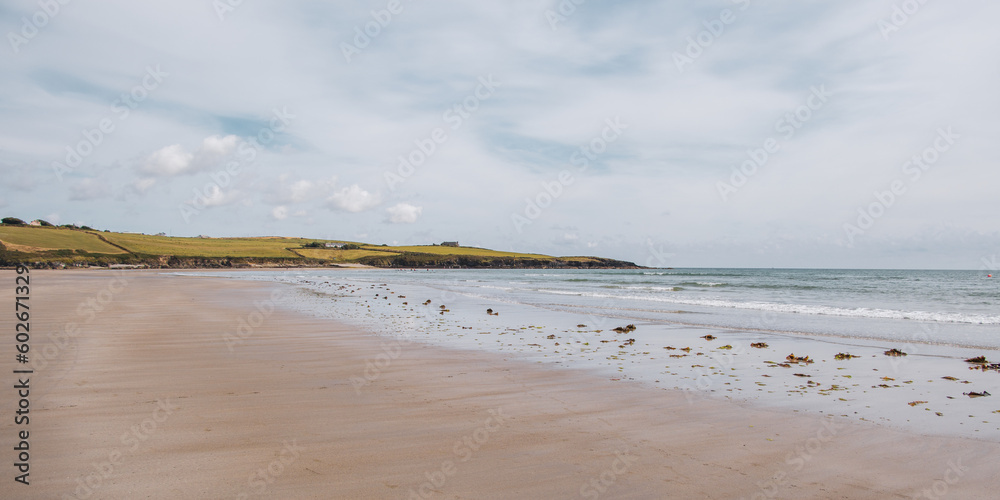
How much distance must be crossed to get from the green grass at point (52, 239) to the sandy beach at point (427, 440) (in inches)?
3961

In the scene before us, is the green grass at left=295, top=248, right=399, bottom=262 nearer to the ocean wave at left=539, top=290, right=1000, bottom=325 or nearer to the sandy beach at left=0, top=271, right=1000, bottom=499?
the ocean wave at left=539, top=290, right=1000, bottom=325

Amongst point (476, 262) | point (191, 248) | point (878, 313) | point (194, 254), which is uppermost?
point (191, 248)

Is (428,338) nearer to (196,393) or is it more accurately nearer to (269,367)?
(269,367)

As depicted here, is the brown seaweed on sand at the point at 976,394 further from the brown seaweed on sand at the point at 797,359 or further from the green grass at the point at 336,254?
the green grass at the point at 336,254

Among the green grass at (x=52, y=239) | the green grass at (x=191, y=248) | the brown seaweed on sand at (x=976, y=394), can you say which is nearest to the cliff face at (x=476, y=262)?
the green grass at (x=191, y=248)

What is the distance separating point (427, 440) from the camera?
18.4 ft

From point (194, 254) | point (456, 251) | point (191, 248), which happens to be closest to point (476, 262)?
point (456, 251)

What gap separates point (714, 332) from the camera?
53.5 feet

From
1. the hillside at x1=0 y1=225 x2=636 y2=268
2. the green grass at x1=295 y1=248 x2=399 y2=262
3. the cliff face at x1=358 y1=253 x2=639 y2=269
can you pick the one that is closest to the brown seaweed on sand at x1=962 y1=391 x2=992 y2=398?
the hillside at x1=0 y1=225 x2=636 y2=268

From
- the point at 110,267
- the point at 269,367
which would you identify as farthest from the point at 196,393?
the point at 110,267

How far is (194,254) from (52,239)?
23.7m

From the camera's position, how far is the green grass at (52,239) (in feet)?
274

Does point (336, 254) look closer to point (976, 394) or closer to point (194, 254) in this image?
point (194, 254)

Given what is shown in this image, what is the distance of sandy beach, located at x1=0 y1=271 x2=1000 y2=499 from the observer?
14.7ft
